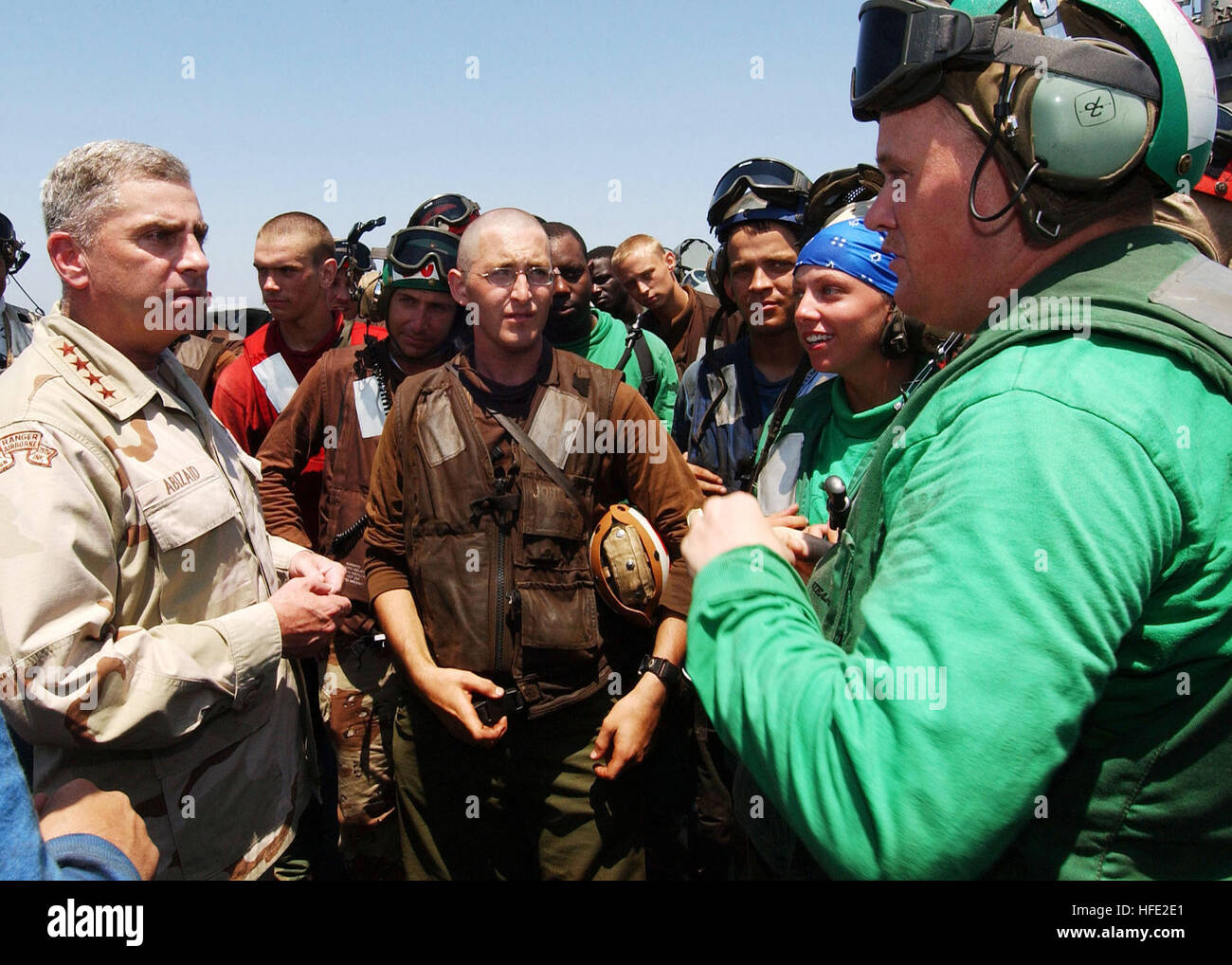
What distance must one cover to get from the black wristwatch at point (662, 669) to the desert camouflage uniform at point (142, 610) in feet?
4.15

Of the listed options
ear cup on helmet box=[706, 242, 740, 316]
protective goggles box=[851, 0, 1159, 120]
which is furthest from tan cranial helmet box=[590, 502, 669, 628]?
protective goggles box=[851, 0, 1159, 120]

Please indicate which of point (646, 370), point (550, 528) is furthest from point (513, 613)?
point (646, 370)

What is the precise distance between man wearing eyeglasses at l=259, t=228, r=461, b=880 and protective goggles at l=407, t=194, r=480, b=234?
0.44 metres

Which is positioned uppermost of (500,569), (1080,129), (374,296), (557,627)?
(1080,129)

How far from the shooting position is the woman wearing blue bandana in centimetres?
284

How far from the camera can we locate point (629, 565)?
118 inches

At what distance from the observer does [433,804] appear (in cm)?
321

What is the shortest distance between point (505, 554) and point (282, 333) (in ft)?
9.43

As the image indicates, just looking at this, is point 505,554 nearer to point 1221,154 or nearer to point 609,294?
point 1221,154

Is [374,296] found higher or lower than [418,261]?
lower

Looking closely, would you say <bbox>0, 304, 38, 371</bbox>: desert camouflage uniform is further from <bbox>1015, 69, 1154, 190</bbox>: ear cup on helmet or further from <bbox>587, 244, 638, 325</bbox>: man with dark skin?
<bbox>1015, 69, 1154, 190</bbox>: ear cup on helmet

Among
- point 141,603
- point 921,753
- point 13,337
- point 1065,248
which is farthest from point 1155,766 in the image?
point 13,337

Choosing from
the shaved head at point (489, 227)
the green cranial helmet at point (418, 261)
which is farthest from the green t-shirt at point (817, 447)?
the green cranial helmet at point (418, 261)

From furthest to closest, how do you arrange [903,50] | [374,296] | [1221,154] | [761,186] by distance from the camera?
1. [374,296]
2. [761,186]
3. [1221,154]
4. [903,50]
